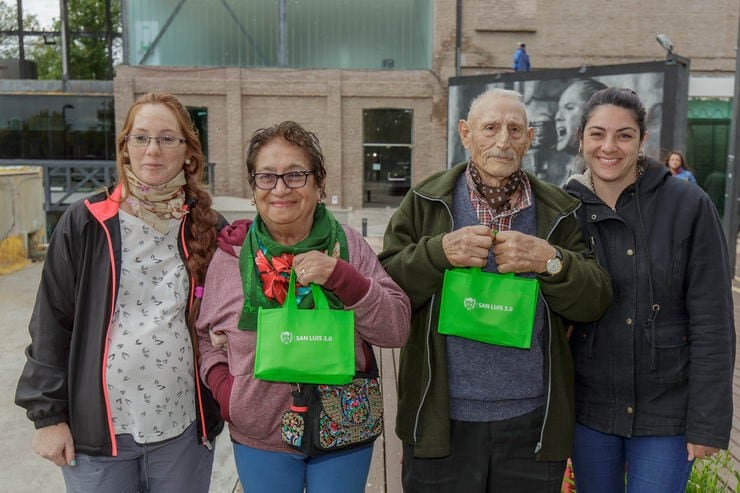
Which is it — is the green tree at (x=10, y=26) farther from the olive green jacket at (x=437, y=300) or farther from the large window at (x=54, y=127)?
the olive green jacket at (x=437, y=300)

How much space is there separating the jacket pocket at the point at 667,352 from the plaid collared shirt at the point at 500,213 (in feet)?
2.07

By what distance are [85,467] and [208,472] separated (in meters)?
0.48

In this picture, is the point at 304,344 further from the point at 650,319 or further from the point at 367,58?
the point at 367,58

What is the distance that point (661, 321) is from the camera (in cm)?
247

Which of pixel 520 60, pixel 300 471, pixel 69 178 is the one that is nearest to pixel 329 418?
pixel 300 471

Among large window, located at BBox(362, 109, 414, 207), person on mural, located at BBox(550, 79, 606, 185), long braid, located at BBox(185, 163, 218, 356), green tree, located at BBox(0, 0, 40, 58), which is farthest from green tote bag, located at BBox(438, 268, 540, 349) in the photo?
green tree, located at BBox(0, 0, 40, 58)

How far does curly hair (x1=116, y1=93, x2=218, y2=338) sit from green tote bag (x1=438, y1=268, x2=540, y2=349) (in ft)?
3.06

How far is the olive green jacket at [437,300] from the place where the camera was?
236 cm

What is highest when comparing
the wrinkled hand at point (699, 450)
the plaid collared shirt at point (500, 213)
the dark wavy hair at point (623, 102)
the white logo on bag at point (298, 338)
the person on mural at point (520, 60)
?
the person on mural at point (520, 60)

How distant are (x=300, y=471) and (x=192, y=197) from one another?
115 cm

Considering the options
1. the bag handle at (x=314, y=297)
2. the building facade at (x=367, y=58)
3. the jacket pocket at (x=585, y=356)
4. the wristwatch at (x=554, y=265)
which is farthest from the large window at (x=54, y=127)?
the wristwatch at (x=554, y=265)

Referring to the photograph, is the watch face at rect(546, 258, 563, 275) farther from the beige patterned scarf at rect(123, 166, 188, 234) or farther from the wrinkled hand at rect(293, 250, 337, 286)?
the beige patterned scarf at rect(123, 166, 188, 234)

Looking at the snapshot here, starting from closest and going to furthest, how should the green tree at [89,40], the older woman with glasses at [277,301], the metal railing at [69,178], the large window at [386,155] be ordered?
the older woman with glasses at [277,301], the metal railing at [69,178], the large window at [386,155], the green tree at [89,40]

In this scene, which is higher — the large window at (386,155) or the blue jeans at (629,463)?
the large window at (386,155)
